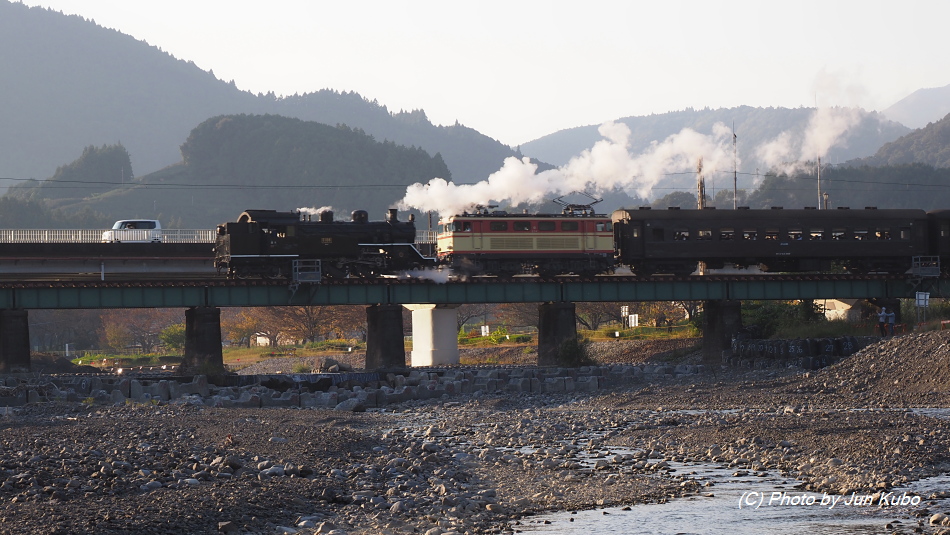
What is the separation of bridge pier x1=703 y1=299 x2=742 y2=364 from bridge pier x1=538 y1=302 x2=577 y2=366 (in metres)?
8.48

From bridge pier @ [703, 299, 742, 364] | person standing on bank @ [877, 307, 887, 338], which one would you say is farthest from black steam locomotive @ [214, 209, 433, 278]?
person standing on bank @ [877, 307, 887, 338]

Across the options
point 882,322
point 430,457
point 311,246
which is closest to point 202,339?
point 311,246

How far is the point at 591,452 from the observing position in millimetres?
29469

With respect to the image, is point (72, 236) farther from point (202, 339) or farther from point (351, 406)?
point (351, 406)

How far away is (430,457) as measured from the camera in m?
26.9

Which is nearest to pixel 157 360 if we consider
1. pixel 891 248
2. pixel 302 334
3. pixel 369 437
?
pixel 302 334

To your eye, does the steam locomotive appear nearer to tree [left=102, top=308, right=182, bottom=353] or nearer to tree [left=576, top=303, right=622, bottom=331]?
tree [left=576, top=303, right=622, bottom=331]

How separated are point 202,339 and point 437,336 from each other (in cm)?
2302

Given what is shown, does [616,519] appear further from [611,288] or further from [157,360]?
[157,360]

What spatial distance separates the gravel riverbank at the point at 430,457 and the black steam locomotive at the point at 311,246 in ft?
60.9

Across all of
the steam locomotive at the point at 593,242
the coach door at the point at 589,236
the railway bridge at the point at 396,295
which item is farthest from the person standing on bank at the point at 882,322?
the coach door at the point at 589,236

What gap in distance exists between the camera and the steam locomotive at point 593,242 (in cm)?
6041

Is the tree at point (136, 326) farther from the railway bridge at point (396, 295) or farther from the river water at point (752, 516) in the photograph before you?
the river water at point (752, 516)

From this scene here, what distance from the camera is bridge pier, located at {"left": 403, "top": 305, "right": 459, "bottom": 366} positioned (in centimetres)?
7800
